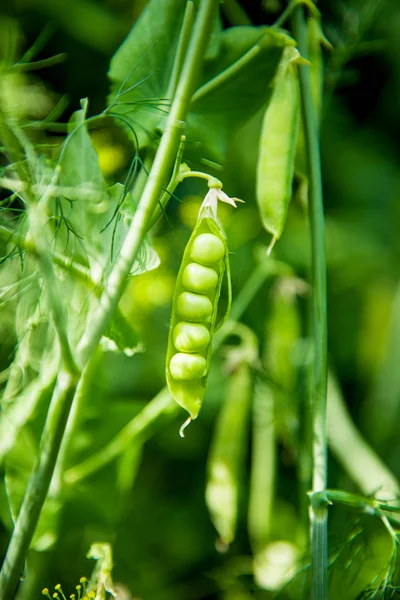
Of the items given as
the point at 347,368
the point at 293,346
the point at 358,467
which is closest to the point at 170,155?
the point at 293,346

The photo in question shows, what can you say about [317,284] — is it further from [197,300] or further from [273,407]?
[273,407]

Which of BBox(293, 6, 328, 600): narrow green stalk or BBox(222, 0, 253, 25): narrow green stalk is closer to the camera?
BBox(293, 6, 328, 600): narrow green stalk

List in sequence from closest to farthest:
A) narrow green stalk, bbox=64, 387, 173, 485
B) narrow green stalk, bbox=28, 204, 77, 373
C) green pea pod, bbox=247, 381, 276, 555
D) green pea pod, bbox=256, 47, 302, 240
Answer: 1. narrow green stalk, bbox=28, 204, 77, 373
2. green pea pod, bbox=256, 47, 302, 240
3. narrow green stalk, bbox=64, 387, 173, 485
4. green pea pod, bbox=247, 381, 276, 555

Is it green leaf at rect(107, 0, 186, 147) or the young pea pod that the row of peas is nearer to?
green leaf at rect(107, 0, 186, 147)

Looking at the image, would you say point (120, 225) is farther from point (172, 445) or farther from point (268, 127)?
point (172, 445)

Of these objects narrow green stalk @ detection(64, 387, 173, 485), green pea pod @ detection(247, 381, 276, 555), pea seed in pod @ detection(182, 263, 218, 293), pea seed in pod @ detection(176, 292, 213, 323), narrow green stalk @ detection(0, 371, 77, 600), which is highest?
pea seed in pod @ detection(182, 263, 218, 293)

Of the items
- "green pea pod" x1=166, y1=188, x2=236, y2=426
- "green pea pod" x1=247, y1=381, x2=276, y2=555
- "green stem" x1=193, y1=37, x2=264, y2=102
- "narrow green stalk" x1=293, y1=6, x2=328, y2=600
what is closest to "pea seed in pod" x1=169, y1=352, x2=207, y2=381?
"green pea pod" x1=166, y1=188, x2=236, y2=426

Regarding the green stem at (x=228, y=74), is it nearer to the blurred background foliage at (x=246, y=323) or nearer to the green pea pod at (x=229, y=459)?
the blurred background foliage at (x=246, y=323)
